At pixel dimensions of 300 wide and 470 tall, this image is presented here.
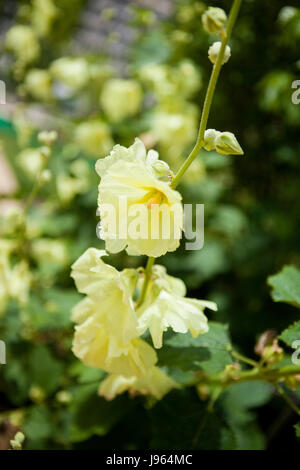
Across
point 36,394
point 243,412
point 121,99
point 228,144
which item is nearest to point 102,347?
point 228,144

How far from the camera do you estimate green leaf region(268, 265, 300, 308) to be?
609 millimetres

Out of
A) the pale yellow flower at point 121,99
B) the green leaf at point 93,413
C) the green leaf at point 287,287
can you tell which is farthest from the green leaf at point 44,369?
the pale yellow flower at point 121,99

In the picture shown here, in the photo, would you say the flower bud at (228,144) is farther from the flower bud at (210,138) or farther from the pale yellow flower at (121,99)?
the pale yellow flower at (121,99)

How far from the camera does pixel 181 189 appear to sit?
1487mm

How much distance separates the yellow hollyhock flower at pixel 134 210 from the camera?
44 cm

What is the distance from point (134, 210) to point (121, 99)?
3.28ft

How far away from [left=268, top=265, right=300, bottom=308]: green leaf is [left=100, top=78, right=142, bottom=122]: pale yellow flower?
90 centimetres

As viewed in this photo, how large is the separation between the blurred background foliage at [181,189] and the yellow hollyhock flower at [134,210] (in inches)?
→ 14.9

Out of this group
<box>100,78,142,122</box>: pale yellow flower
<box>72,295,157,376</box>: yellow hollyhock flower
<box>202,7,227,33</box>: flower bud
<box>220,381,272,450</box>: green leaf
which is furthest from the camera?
<box>100,78,142,122</box>: pale yellow flower

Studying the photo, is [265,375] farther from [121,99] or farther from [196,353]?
[121,99]

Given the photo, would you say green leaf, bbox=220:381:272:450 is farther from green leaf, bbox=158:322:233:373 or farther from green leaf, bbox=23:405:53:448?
green leaf, bbox=23:405:53:448

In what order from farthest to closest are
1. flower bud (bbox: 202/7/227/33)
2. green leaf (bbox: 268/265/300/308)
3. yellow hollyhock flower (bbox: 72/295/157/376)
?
1. green leaf (bbox: 268/265/300/308)
2. yellow hollyhock flower (bbox: 72/295/157/376)
3. flower bud (bbox: 202/7/227/33)

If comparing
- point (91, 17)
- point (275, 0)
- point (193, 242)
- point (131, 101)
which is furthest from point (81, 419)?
point (91, 17)

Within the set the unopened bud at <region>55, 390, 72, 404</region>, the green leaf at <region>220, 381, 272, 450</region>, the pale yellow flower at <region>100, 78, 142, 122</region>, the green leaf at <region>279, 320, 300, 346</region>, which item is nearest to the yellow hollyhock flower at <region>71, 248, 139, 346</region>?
the green leaf at <region>279, 320, 300, 346</region>
